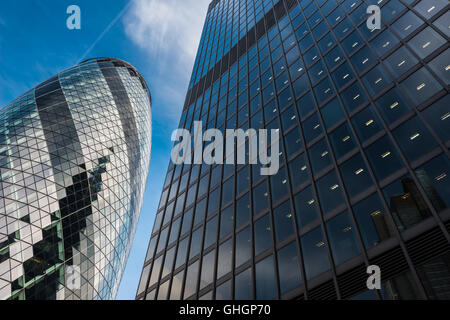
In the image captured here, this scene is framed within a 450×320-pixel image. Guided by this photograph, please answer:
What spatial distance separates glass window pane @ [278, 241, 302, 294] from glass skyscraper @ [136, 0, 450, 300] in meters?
0.07

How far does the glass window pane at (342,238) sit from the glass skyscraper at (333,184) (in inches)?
2.3

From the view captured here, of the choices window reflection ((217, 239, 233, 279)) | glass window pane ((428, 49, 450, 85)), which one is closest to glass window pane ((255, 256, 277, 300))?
window reflection ((217, 239, 233, 279))

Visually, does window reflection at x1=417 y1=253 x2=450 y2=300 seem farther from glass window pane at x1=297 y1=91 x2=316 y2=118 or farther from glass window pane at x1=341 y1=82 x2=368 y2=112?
glass window pane at x1=297 y1=91 x2=316 y2=118

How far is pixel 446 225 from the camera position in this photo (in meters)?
13.0

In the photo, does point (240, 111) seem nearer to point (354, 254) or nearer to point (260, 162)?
point (260, 162)

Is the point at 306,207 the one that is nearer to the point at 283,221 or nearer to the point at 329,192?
the point at 329,192

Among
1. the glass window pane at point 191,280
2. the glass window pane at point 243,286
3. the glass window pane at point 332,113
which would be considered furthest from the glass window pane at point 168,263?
the glass window pane at point 332,113

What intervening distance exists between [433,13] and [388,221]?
1481cm

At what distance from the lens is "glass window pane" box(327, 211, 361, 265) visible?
15.5 meters

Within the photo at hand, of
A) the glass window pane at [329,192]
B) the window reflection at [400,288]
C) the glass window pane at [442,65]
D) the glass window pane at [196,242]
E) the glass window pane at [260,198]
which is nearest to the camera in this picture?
the window reflection at [400,288]

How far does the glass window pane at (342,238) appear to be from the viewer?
15539mm

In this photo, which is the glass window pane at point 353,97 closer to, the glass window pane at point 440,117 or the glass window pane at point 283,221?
the glass window pane at point 440,117
